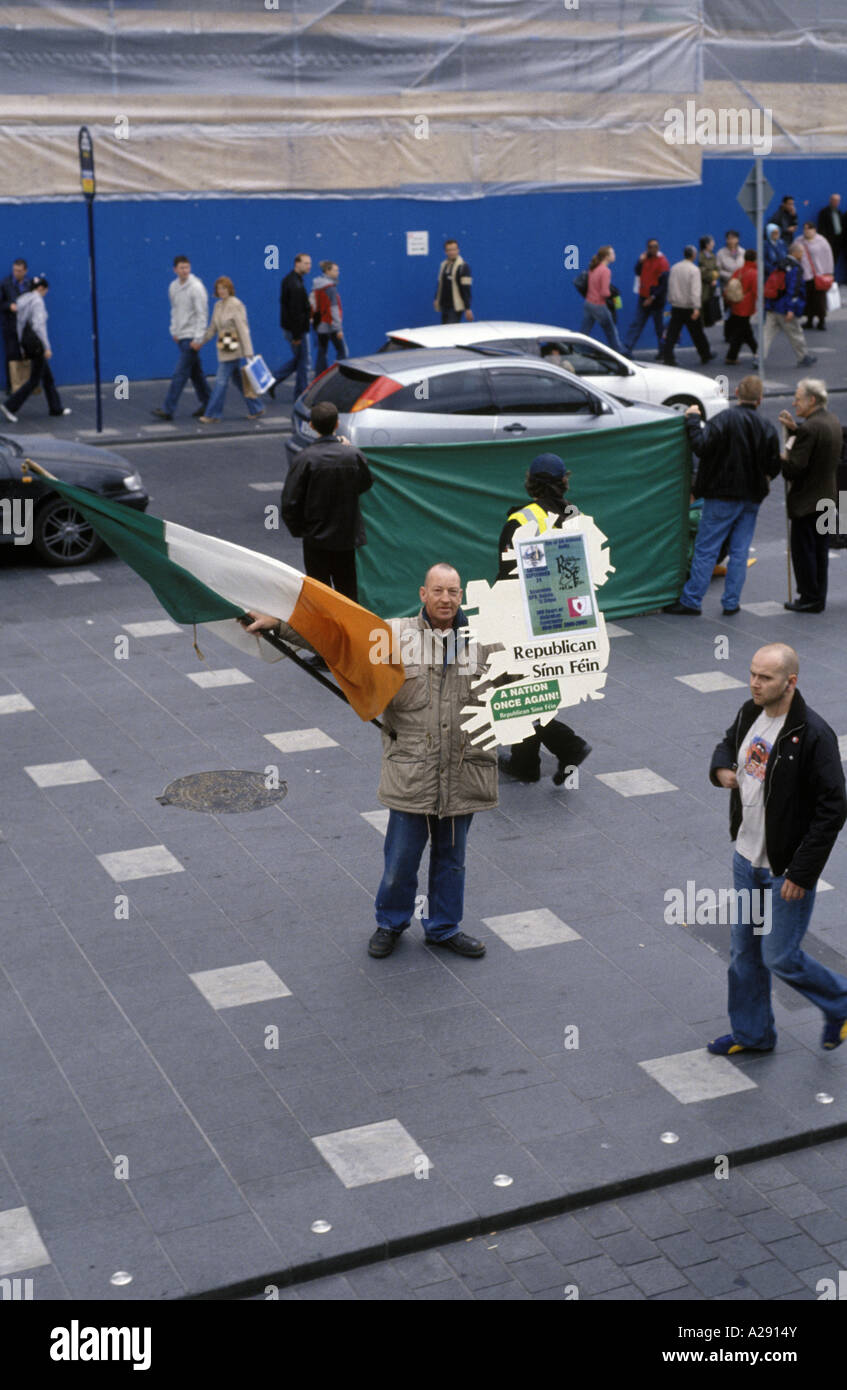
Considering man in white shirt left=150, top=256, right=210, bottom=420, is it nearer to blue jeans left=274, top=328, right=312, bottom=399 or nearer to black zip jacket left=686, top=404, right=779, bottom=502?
blue jeans left=274, top=328, right=312, bottom=399

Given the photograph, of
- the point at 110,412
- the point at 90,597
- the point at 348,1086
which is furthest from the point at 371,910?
the point at 110,412

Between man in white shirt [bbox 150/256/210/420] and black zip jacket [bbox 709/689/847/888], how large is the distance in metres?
16.4

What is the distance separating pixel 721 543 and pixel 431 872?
629 centimetres

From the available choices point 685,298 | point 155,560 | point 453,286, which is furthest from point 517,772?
point 685,298

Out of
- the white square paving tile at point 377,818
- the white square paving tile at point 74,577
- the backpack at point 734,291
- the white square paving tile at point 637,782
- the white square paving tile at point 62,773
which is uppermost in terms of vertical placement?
the backpack at point 734,291

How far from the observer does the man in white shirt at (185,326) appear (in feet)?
72.6

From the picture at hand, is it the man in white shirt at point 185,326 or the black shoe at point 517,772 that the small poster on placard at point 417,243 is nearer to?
the man in white shirt at point 185,326

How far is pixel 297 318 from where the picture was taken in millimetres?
23609

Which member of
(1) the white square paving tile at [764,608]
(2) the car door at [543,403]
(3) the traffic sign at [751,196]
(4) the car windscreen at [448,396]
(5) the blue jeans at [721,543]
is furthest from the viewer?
(3) the traffic sign at [751,196]

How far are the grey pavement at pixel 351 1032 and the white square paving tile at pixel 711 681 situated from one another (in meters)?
0.30

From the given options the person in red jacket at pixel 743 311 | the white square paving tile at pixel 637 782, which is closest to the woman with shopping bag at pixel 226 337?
the person in red jacket at pixel 743 311

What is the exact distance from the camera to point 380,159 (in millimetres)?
26594
